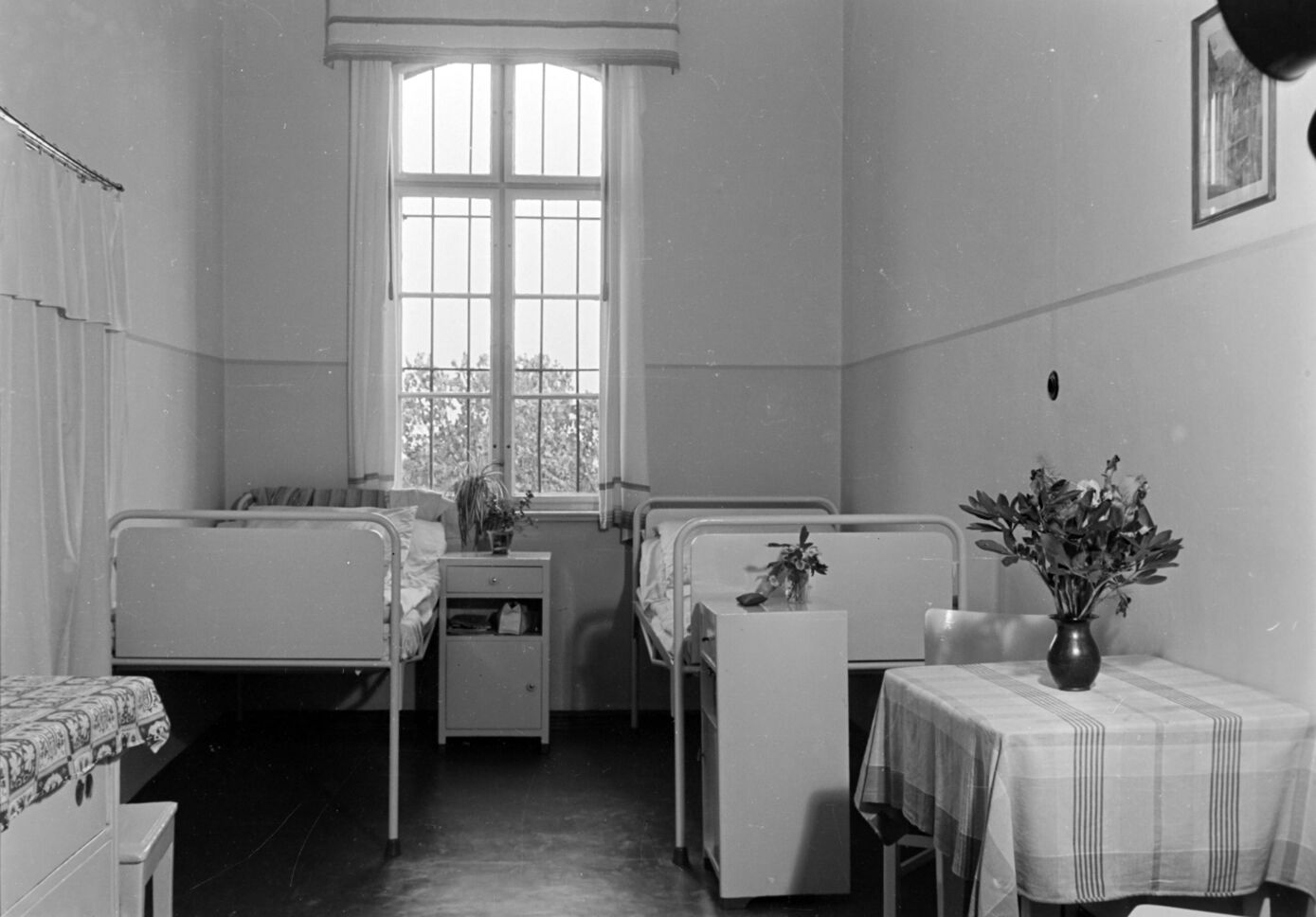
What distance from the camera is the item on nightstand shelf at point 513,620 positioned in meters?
5.04

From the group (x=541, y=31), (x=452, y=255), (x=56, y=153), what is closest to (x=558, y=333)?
(x=452, y=255)

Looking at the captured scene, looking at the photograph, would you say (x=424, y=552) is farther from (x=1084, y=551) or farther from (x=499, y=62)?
(x=1084, y=551)

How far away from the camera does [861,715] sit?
5039 millimetres

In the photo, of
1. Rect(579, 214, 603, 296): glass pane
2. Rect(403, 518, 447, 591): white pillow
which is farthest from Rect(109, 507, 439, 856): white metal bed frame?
Rect(579, 214, 603, 296): glass pane

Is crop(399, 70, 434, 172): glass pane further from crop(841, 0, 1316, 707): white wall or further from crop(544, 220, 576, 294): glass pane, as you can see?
crop(841, 0, 1316, 707): white wall

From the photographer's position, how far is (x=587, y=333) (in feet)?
18.8

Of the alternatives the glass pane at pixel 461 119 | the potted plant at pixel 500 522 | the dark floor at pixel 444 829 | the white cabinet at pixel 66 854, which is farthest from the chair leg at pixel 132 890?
the glass pane at pixel 461 119

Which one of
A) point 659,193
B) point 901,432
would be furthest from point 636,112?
point 901,432

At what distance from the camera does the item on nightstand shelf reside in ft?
16.5

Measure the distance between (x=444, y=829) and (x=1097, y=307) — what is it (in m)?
2.56

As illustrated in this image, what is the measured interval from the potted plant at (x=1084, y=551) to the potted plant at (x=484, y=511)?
3.21 meters

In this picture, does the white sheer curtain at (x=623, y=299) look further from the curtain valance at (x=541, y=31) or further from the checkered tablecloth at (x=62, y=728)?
the checkered tablecloth at (x=62, y=728)

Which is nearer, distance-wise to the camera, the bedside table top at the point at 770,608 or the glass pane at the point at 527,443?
the bedside table top at the point at 770,608

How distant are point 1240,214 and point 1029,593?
134 cm
